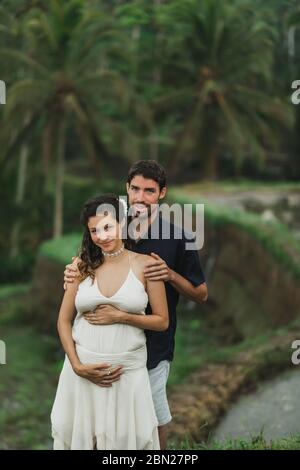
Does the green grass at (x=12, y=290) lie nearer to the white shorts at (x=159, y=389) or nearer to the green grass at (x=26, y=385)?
the green grass at (x=26, y=385)

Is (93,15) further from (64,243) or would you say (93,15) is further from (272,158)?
(272,158)

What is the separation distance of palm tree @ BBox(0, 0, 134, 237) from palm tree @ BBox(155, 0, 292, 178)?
193cm

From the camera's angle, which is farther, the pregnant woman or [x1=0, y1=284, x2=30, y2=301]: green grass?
[x1=0, y1=284, x2=30, y2=301]: green grass

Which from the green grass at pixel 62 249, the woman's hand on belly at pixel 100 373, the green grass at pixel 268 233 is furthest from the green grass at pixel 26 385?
the woman's hand on belly at pixel 100 373

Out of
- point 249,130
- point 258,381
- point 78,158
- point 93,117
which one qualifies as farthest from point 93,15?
point 258,381

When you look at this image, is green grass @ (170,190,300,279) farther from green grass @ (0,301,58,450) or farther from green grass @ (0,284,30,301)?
green grass @ (0,284,30,301)

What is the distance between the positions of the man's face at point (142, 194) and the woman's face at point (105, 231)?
0.23 meters

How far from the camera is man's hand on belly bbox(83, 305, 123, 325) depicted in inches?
118

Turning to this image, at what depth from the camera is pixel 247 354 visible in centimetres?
760

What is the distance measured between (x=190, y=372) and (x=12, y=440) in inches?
127

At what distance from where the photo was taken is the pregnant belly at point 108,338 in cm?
303

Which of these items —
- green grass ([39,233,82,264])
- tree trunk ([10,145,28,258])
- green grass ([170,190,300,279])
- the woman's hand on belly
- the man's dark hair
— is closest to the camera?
the woman's hand on belly

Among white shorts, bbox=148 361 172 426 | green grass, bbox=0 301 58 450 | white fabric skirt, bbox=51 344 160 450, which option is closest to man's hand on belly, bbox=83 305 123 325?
white fabric skirt, bbox=51 344 160 450

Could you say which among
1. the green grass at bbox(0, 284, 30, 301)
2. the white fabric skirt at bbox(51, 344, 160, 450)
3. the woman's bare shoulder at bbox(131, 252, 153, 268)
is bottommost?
the green grass at bbox(0, 284, 30, 301)
